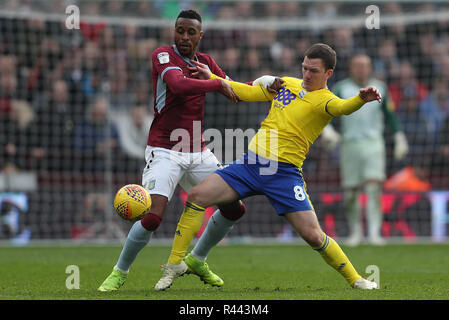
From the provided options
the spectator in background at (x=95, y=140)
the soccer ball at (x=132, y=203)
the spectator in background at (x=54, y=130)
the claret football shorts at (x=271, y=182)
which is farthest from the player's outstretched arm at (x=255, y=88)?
the spectator in background at (x=54, y=130)

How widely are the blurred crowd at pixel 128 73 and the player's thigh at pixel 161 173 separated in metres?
6.88

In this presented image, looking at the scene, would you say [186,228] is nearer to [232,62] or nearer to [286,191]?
[286,191]

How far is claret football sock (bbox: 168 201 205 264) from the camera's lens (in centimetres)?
643

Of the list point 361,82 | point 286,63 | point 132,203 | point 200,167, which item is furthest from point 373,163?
point 132,203

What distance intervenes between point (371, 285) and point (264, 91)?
69.4 inches

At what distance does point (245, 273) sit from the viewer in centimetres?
812

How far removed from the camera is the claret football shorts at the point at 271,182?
20.6ft

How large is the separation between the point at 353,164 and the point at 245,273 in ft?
15.3

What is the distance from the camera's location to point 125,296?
5.87m

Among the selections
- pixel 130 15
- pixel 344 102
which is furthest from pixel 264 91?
pixel 130 15

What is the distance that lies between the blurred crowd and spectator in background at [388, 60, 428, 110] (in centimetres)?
2

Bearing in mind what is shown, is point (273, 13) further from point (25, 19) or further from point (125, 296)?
point (125, 296)

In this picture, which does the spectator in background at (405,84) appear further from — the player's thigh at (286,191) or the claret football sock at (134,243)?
the claret football sock at (134,243)

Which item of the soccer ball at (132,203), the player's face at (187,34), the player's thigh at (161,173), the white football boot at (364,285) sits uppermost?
the player's face at (187,34)
